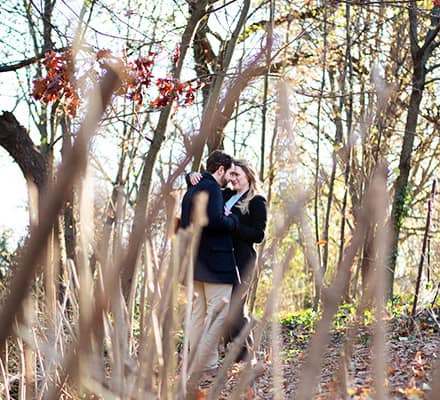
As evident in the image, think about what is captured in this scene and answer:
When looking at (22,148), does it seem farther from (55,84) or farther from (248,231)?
(248,231)

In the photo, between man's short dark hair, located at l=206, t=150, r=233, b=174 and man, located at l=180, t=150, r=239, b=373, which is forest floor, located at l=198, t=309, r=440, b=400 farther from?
man's short dark hair, located at l=206, t=150, r=233, b=174

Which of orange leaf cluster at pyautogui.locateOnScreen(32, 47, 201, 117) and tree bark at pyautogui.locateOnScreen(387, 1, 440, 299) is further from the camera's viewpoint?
tree bark at pyautogui.locateOnScreen(387, 1, 440, 299)

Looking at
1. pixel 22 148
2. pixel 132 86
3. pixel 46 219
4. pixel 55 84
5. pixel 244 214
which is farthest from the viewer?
→ pixel 22 148

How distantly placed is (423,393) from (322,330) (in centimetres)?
277

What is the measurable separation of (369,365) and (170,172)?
3.79 meters

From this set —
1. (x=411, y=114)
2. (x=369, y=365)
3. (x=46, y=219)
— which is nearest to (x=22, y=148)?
(x=369, y=365)

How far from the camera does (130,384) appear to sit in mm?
1462

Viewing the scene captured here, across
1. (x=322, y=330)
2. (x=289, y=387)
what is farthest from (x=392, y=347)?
(x=322, y=330)

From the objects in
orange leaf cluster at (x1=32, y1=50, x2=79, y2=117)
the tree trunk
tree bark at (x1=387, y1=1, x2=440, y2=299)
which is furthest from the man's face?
tree bark at (x1=387, y1=1, x2=440, y2=299)

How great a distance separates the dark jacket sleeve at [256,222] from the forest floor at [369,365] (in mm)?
867

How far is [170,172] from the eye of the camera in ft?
3.20

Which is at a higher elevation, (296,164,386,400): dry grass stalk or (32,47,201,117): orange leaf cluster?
(32,47,201,117): orange leaf cluster

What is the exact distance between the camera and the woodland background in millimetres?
815

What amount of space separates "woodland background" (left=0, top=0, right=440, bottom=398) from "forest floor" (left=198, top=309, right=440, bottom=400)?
0.10m
